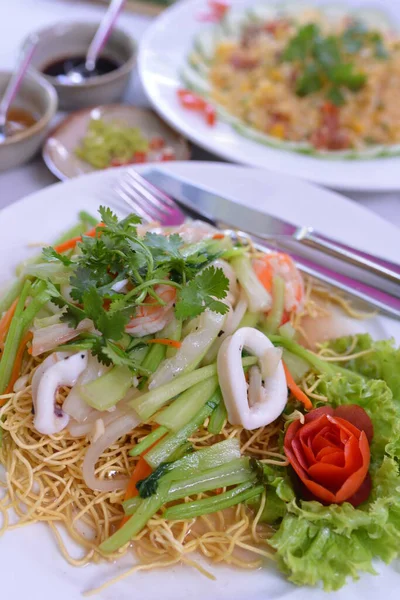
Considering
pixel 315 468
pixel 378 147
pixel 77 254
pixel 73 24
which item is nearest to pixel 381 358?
pixel 315 468

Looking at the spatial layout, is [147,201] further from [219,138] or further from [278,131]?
[278,131]

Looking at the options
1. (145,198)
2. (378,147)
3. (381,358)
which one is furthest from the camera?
(378,147)

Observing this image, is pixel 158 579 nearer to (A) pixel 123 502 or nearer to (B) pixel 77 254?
(A) pixel 123 502

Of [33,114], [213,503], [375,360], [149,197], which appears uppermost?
[33,114]

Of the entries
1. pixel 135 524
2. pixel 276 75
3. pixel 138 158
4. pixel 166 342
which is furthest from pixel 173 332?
pixel 276 75

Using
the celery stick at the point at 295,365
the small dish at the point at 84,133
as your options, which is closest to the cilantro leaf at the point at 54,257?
the celery stick at the point at 295,365

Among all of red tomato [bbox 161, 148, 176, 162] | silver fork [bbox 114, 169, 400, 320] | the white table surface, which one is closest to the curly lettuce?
silver fork [bbox 114, 169, 400, 320]
